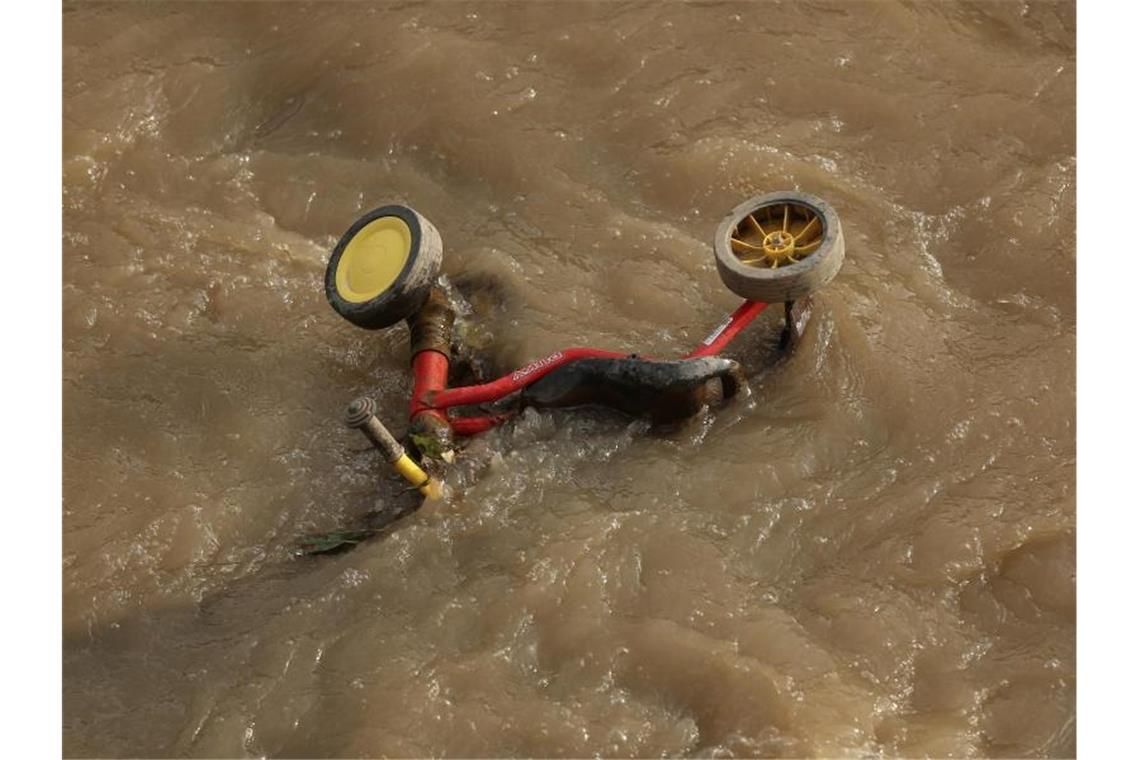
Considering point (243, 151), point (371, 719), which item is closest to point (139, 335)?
point (243, 151)

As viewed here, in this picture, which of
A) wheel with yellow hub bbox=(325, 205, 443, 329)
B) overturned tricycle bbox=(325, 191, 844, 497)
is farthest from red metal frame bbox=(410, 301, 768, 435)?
wheel with yellow hub bbox=(325, 205, 443, 329)

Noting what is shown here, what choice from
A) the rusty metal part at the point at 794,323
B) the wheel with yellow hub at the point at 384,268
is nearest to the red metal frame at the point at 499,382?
the rusty metal part at the point at 794,323

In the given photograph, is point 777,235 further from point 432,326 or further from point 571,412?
point 432,326

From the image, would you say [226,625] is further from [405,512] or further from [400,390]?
[400,390]

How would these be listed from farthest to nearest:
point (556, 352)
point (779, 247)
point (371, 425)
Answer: point (556, 352)
point (779, 247)
point (371, 425)

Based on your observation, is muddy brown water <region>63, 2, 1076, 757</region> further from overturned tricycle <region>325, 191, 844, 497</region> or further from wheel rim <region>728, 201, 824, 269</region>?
wheel rim <region>728, 201, 824, 269</region>

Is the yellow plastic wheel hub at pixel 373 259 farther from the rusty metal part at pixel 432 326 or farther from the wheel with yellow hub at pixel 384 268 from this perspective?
A: the rusty metal part at pixel 432 326

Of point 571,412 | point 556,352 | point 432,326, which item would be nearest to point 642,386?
point 571,412
